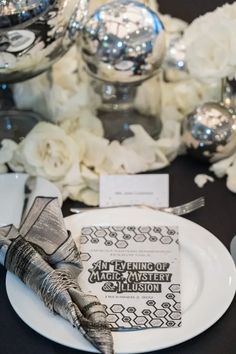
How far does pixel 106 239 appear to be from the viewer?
789 millimetres

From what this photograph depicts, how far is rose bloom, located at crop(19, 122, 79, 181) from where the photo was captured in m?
0.92

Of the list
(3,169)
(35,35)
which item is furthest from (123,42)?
(3,169)

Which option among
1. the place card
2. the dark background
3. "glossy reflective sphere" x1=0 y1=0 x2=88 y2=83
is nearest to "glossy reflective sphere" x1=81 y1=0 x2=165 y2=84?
"glossy reflective sphere" x1=0 y1=0 x2=88 y2=83

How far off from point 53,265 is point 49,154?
236mm

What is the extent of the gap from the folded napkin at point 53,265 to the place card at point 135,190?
0.13 metres

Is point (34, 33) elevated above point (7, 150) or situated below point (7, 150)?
above

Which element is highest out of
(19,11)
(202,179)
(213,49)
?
(19,11)

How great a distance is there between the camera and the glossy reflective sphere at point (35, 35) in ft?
2.71

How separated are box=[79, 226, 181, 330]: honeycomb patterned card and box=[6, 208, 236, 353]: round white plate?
10mm

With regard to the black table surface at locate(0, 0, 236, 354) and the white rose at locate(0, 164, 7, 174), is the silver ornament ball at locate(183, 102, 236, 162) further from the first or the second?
the white rose at locate(0, 164, 7, 174)

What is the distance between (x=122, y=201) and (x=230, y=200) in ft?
0.44

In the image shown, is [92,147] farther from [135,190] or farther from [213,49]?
[213,49]

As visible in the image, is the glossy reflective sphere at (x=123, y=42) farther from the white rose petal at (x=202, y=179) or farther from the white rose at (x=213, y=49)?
the white rose petal at (x=202, y=179)

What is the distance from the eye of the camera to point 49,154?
0.93 m
